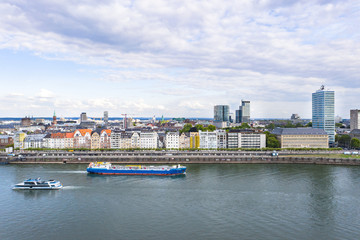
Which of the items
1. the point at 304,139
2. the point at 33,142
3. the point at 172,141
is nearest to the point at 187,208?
the point at 172,141

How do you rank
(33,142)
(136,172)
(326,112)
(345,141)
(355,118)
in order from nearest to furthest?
(136,172)
(33,142)
(345,141)
(326,112)
(355,118)

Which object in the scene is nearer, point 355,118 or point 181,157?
point 181,157

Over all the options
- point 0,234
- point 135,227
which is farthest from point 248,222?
point 0,234

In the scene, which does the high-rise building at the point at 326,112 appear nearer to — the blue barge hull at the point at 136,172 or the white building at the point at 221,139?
the white building at the point at 221,139

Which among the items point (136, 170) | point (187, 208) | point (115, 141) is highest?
point (115, 141)

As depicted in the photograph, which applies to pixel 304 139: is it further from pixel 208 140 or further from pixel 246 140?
pixel 208 140

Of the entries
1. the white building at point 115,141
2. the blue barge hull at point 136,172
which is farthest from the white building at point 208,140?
the blue barge hull at point 136,172

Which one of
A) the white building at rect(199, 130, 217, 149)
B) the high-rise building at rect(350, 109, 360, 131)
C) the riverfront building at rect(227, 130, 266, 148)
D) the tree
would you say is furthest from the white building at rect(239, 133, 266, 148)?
the high-rise building at rect(350, 109, 360, 131)

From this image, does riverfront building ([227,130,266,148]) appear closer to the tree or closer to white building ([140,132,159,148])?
white building ([140,132,159,148])
